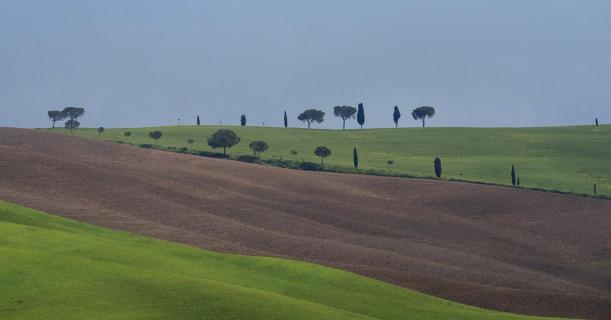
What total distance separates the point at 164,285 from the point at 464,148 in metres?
116

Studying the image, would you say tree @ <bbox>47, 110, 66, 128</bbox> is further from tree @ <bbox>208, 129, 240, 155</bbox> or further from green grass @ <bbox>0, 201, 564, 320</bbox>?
green grass @ <bbox>0, 201, 564, 320</bbox>

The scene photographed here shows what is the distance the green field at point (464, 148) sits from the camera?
118812 millimetres

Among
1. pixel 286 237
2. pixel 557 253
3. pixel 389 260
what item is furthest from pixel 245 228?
pixel 557 253

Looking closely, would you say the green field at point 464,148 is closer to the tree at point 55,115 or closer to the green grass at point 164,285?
the tree at point 55,115

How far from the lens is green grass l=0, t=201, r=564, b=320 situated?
3456 cm

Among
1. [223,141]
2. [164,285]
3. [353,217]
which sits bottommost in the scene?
[164,285]

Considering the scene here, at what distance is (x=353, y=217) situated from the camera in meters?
74.1

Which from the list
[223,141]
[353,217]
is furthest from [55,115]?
[353,217]

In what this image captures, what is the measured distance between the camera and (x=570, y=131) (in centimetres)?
16825

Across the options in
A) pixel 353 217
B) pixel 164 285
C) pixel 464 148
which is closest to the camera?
pixel 164 285

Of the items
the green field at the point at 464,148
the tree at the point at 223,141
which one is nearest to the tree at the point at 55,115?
the green field at the point at 464,148

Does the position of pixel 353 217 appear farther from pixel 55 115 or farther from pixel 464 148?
pixel 55 115

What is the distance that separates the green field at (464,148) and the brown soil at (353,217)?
2435cm

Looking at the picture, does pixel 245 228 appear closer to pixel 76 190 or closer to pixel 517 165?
pixel 76 190
